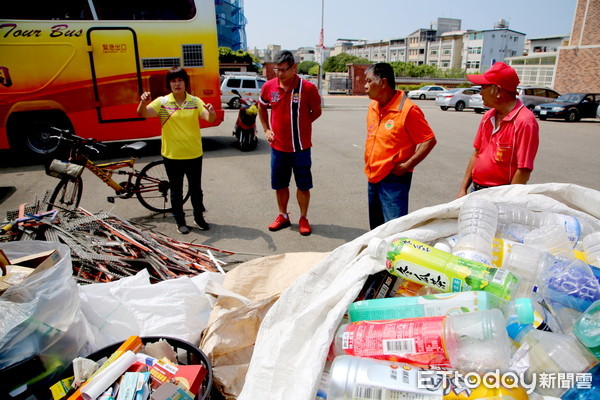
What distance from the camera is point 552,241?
2.00 meters

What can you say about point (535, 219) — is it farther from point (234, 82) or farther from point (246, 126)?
point (234, 82)

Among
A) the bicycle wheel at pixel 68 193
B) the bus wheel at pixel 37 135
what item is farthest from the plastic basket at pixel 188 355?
A: the bus wheel at pixel 37 135

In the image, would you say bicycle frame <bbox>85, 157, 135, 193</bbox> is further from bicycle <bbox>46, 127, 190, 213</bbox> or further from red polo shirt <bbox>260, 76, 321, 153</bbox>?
→ red polo shirt <bbox>260, 76, 321, 153</bbox>

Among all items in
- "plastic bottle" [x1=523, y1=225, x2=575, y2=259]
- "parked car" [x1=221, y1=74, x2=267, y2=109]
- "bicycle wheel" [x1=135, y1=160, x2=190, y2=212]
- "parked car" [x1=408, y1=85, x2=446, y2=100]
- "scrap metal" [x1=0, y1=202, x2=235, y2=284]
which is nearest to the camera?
"plastic bottle" [x1=523, y1=225, x2=575, y2=259]

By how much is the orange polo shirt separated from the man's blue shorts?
4.37ft

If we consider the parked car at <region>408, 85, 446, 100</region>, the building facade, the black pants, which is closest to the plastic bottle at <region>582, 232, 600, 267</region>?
the black pants

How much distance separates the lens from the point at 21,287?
5.85 feet

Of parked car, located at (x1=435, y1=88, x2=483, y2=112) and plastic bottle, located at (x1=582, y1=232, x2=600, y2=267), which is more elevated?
plastic bottle, located at (x1=582, y1=232, x2=600, y2=267)

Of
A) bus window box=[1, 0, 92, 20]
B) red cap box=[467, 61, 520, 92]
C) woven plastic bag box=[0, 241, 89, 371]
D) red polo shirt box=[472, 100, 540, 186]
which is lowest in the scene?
woven plastic bag box=[0, 241, 89, 371]

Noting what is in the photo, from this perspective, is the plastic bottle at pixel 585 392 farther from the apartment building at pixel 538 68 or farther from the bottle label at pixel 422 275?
the apartment building at pixel 538 68

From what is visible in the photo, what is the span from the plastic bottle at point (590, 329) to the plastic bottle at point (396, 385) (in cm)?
29

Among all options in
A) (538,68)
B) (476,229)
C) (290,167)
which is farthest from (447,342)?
(538,68)

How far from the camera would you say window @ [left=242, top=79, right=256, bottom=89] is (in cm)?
2242

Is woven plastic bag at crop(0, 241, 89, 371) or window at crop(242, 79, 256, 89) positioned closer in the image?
woven plastic bag at crop(0, 241, 89, 371)
